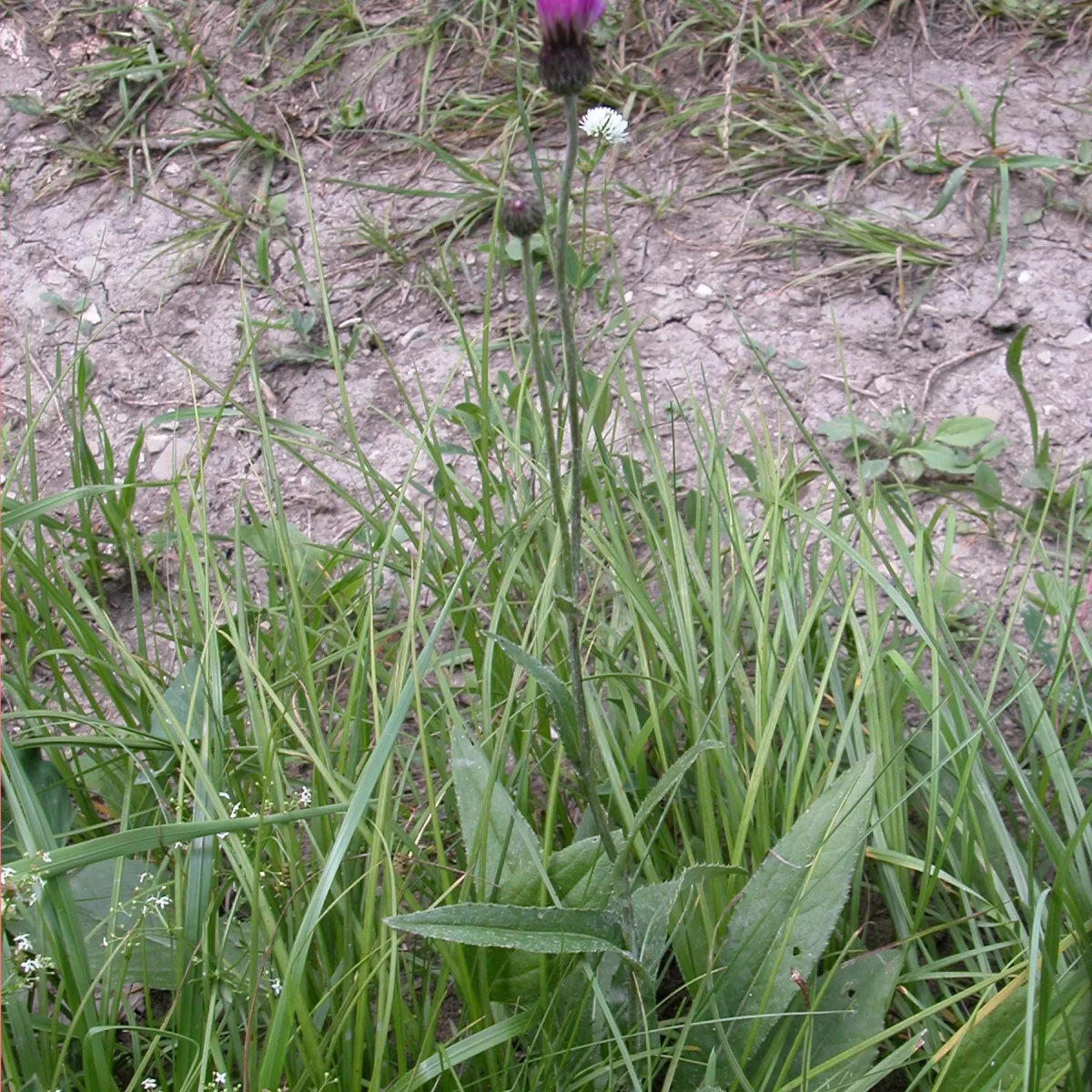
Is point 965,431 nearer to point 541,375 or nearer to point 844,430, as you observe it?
point 844,430

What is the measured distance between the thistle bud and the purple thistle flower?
0.11m

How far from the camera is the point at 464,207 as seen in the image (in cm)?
260

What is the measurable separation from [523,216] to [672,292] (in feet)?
5.04

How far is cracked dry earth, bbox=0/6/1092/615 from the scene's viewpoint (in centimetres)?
225

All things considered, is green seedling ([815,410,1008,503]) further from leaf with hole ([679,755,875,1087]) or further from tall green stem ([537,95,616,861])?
tall green stem ([537,95,616,861])

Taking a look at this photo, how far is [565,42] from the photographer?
90cm

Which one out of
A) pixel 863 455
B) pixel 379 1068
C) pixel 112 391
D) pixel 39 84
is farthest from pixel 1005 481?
pixel 39 84

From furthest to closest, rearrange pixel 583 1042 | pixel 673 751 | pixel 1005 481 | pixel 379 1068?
1. pixel 1005 481
2. pixel 673 751
3. pixel 583 1042
4. pixel 379 1068

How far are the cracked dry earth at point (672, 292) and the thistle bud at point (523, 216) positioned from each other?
1130 millimetres

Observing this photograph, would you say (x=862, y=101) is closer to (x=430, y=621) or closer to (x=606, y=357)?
(x=606, y=357)

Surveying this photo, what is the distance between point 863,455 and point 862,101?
1.08 m

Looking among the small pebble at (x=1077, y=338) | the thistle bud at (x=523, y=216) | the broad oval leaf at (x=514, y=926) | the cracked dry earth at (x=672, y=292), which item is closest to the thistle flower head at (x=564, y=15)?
the thistle bud at (x=523, y=216)

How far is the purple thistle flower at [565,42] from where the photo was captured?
0.90m

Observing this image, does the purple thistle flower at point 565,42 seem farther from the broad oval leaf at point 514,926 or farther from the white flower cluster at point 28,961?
the white flower cluster at point 28,961
